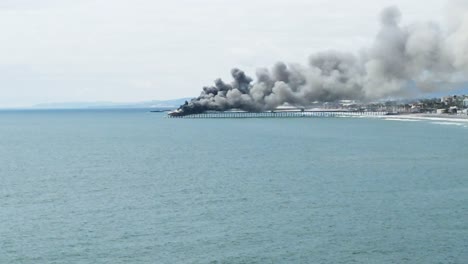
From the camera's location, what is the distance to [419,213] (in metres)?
47.3

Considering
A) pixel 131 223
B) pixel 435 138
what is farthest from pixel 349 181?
pixel 435 138

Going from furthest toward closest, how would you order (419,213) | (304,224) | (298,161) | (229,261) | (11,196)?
(298,161) < (11,196) < (419,213) < (304,224) < (229,261)

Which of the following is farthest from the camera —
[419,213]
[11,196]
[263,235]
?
[11,196]

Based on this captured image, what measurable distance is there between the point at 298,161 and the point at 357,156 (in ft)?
35.9

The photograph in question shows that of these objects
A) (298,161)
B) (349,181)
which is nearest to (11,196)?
(349,181)

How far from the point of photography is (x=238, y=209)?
49.8m

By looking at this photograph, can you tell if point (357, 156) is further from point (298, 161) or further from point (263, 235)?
point (263, 235)

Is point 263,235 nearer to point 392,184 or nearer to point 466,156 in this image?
point 392,184

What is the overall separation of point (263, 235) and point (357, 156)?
53893mm

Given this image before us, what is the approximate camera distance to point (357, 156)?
9306cm

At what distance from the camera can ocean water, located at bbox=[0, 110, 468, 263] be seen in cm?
3759

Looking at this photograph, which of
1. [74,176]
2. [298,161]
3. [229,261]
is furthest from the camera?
[298,161]

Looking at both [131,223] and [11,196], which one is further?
[11,196]

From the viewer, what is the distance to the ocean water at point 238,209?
37594 mm
